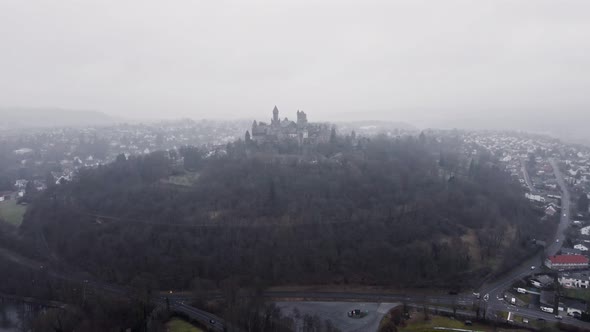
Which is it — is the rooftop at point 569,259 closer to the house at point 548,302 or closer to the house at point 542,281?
the house at point 542,281

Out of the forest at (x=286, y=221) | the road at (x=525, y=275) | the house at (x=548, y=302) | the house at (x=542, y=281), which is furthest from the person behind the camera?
the forest at (x=286, y=221)

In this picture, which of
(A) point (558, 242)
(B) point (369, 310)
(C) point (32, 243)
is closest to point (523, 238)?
(A) point (558, 242)

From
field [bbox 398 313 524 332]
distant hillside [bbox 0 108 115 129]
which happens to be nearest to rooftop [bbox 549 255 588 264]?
field [bbox 398 313 524 332]

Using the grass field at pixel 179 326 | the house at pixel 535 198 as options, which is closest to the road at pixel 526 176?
the house at pixel 535 198

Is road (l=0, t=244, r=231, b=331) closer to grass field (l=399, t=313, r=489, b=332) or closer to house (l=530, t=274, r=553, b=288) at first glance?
grass field (l=399, t=313, r=489, b=332)

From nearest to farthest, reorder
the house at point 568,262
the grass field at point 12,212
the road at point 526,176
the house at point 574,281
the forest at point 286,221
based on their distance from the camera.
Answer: the house at point 574,281 → the forest at point 286,221 → the house at point 568,262 → the grass field at point 12,212 → the road at point 526,176

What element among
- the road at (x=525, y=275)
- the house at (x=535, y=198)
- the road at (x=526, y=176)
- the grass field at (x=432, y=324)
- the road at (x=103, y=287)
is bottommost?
the road at (x=103, y=287)

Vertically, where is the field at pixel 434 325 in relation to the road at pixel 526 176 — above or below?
below
